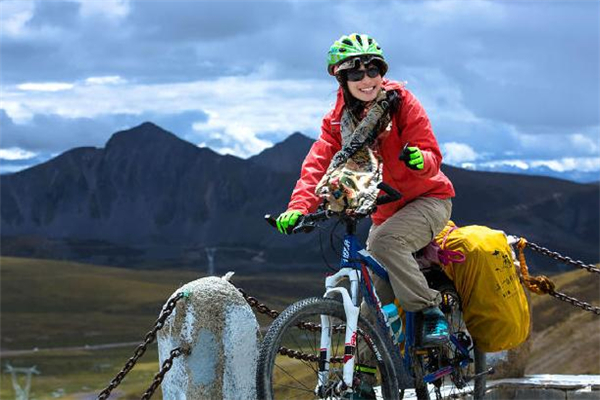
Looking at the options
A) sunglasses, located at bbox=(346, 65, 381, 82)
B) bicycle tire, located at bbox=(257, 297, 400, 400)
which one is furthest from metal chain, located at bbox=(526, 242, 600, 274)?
sunglasses, located at bbox=(346, 65, 381, 82)

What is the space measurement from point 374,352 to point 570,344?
6411 centimetres

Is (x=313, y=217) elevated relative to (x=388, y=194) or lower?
lower

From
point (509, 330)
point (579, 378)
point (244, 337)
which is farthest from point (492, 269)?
point (579, 378)

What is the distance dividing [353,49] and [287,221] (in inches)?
60.4

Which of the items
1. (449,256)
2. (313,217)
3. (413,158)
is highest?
(413,158)

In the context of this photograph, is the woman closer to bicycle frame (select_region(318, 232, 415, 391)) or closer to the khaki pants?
the khaki pants

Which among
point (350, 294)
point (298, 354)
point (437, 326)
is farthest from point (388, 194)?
point (298, 354)

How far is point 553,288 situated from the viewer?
37.7ft

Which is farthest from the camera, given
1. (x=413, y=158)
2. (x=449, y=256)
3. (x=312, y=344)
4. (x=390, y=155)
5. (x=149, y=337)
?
(x=449, y=256)

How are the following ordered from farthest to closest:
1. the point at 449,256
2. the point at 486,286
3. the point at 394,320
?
the point at 486,286 < the point at 449,256 < the point at 394,320

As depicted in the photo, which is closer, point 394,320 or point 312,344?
point 312,344

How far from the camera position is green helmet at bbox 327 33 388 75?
7.87 m

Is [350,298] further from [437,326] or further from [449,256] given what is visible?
[449,256]

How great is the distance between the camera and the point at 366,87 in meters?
7.93
